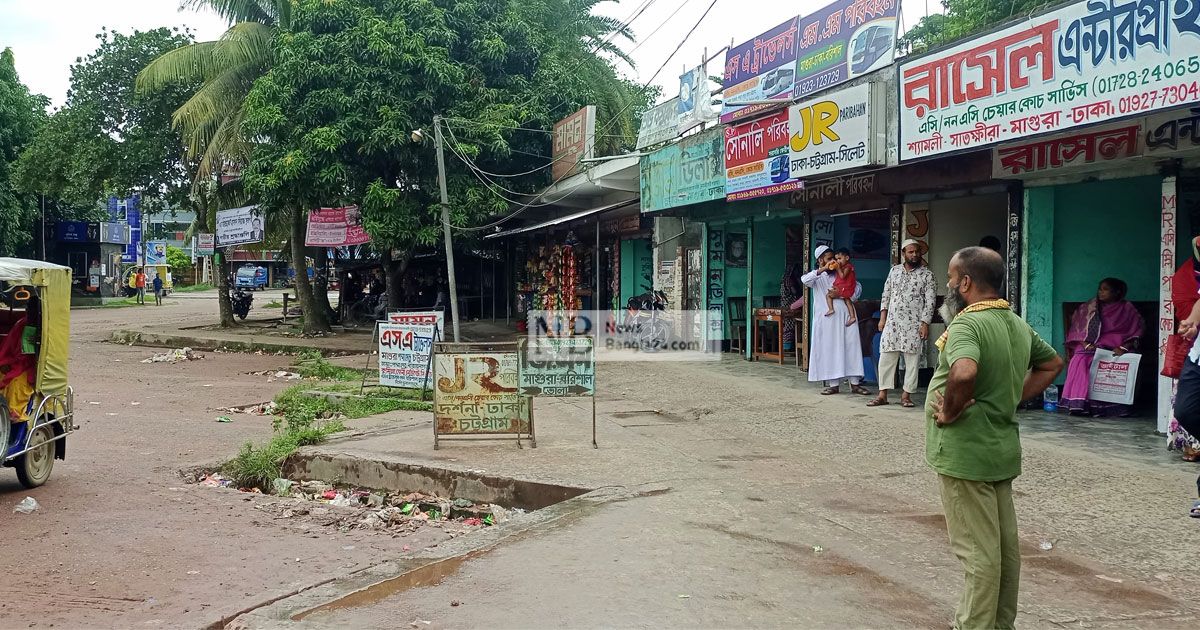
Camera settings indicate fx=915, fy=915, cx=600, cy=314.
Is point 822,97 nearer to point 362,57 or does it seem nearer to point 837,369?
point 837,369

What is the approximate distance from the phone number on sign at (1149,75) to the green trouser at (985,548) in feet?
14.5

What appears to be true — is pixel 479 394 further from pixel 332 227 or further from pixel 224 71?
pixel 224 71

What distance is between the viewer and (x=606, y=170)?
16.9 m

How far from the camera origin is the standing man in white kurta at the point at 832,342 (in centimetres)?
1072

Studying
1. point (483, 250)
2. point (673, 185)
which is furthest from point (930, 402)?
point (483, 250)

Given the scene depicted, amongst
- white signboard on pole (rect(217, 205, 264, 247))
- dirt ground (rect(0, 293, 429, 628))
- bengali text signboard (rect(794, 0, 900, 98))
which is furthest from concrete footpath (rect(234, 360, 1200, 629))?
white signboard on pole (rect(217, 205, 264, 247))

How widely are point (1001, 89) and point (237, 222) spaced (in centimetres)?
2064

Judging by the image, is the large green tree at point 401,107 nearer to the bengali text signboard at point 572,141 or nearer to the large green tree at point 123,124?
the bengali text signboard at point 572,141

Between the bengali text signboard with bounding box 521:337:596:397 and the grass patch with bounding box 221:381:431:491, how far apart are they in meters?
2.30

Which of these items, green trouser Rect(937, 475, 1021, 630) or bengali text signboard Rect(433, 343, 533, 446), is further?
bengali text signboard Rect(433, 343, 533, 446)

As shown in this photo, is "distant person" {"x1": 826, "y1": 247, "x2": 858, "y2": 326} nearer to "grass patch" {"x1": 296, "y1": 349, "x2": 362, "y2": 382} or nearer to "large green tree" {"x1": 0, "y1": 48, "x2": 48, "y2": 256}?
"grass patch" {"x1": 296, "y1": 349, "x2": 362, "y2": 382}

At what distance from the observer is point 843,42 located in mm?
10891

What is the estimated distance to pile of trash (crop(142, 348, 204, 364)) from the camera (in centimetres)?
1850

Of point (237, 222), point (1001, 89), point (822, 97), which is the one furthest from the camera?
point (237, 222)
